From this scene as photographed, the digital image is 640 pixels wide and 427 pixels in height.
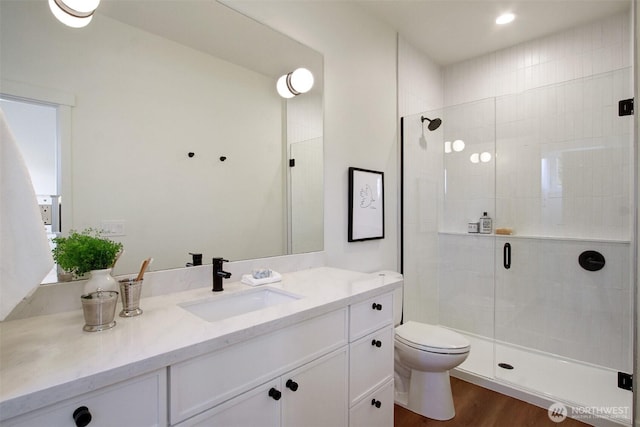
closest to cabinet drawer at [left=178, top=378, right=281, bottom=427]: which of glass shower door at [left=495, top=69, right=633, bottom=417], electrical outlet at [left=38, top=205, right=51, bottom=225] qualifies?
electrical outlet at [left=38, top=205, right=51, bottom=225]

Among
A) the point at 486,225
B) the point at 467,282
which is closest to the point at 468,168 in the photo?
the point at 486,225

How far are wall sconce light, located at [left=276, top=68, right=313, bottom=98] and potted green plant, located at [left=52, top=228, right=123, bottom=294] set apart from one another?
1.21m

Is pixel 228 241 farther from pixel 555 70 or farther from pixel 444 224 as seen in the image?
pixel 555 70

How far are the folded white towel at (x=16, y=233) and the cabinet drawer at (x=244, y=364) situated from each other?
15.4 inches

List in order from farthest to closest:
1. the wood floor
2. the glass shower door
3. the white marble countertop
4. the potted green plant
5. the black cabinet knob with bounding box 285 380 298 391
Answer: the glass shower door
the wood floor
the black cabinet knob with bounding box 285 380 298 391
the potted green plant
the white marble countertop

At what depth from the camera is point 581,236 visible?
8.30ft

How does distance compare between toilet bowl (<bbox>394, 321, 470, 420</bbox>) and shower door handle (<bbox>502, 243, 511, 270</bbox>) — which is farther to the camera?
shower door handle (<bbox>502, 243, 511, 270</bbox>)


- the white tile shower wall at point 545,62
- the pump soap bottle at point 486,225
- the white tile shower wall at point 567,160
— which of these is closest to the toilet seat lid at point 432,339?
the pump soap bottle at point 486,225

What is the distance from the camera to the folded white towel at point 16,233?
70 cm

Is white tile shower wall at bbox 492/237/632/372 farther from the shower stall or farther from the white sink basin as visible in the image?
the white sink basin

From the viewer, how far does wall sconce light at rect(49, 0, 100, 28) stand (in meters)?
1.08

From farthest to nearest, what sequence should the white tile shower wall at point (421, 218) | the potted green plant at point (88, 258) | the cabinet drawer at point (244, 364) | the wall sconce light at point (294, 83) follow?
the white tile shower wall at point (421, 218), the wall sconce light at point (294, 83), the potted green plant at point (88, 258), the cabinet drawer at point (244, 364)

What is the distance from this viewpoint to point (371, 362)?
58.1 inches

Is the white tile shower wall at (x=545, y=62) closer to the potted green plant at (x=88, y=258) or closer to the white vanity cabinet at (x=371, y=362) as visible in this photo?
the white vanity cabinet at (x=371, y=362)
